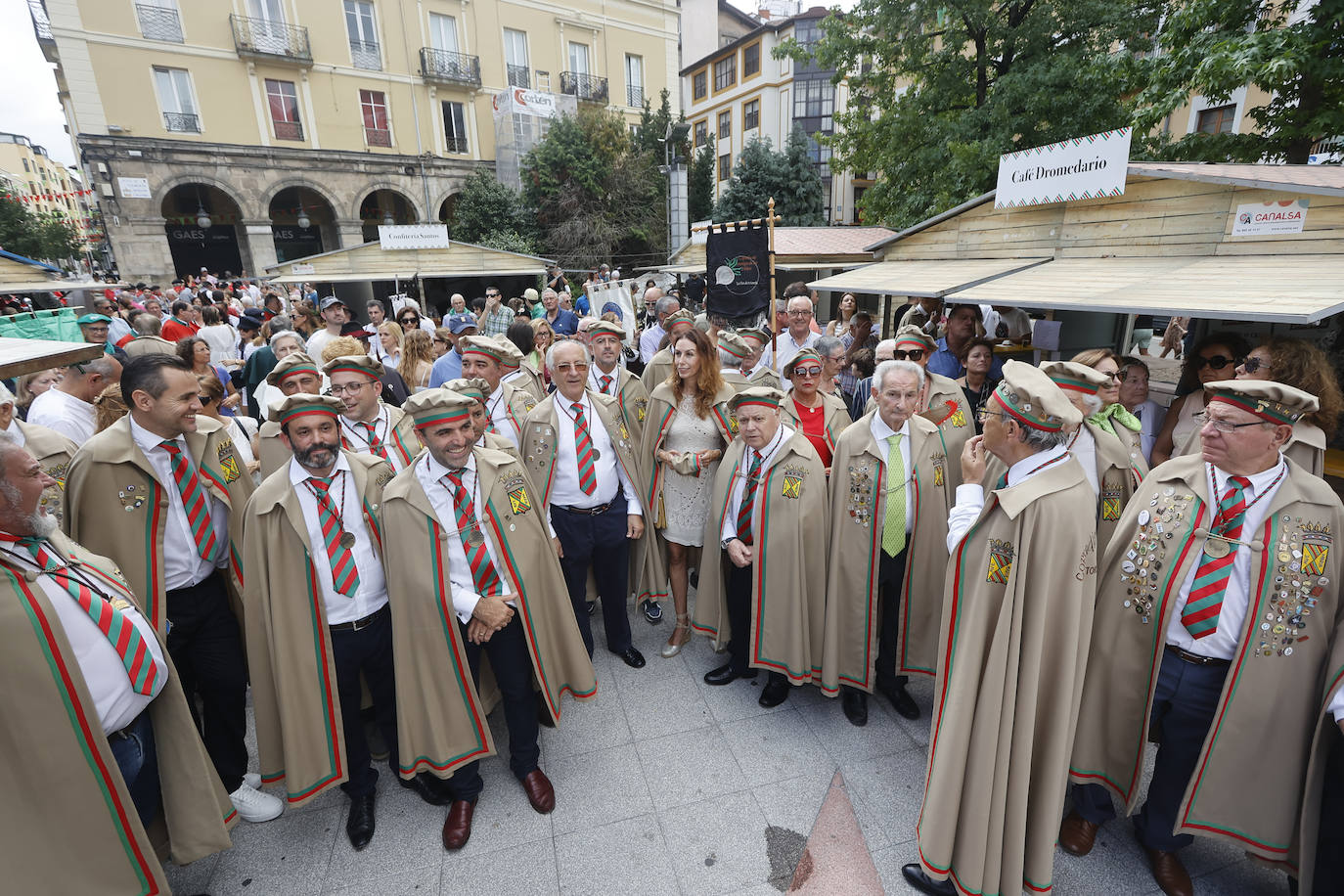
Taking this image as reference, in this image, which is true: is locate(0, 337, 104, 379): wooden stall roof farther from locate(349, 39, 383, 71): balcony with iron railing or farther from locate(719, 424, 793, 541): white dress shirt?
locate(349, 39, 383, 71): balcony with iron railing

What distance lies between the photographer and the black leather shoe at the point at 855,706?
3869 mm

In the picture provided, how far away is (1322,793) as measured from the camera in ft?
7.93

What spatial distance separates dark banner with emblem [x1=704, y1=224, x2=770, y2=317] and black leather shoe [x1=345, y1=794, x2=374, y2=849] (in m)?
7.20

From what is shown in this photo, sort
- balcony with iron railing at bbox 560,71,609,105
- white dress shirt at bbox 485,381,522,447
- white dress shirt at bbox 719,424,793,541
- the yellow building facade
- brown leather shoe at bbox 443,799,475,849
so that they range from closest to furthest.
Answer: brown leather shoe at bbox 443,799,475,849, white dress shirt at bbox 719,424,793,541, white dress shirt at bbox 485,381,522,447, the yellow building facade, balcony with iron railing at bbox 560,71,609,105

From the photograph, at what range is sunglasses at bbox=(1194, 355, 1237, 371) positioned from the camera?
13.5 feet

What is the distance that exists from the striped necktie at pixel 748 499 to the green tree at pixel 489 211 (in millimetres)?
25560

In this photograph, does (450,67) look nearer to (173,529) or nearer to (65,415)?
(65,415)

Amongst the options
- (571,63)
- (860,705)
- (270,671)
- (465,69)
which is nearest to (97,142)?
(465,69)

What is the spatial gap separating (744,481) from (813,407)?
88 cm

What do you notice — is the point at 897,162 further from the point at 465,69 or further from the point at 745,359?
the point at 465,69

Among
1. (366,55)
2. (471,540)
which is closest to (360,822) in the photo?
(471,540)

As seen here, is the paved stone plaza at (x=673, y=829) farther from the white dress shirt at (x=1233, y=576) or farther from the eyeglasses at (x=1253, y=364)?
the eyeglasses at (x=1253, y=364)

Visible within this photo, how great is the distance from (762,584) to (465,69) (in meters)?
31.7

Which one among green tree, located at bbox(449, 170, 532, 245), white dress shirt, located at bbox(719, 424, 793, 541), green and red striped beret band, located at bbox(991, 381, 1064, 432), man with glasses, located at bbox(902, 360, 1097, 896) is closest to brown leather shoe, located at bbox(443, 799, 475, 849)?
white dress shirt, located at bbox(719, 424, 793, 541)
